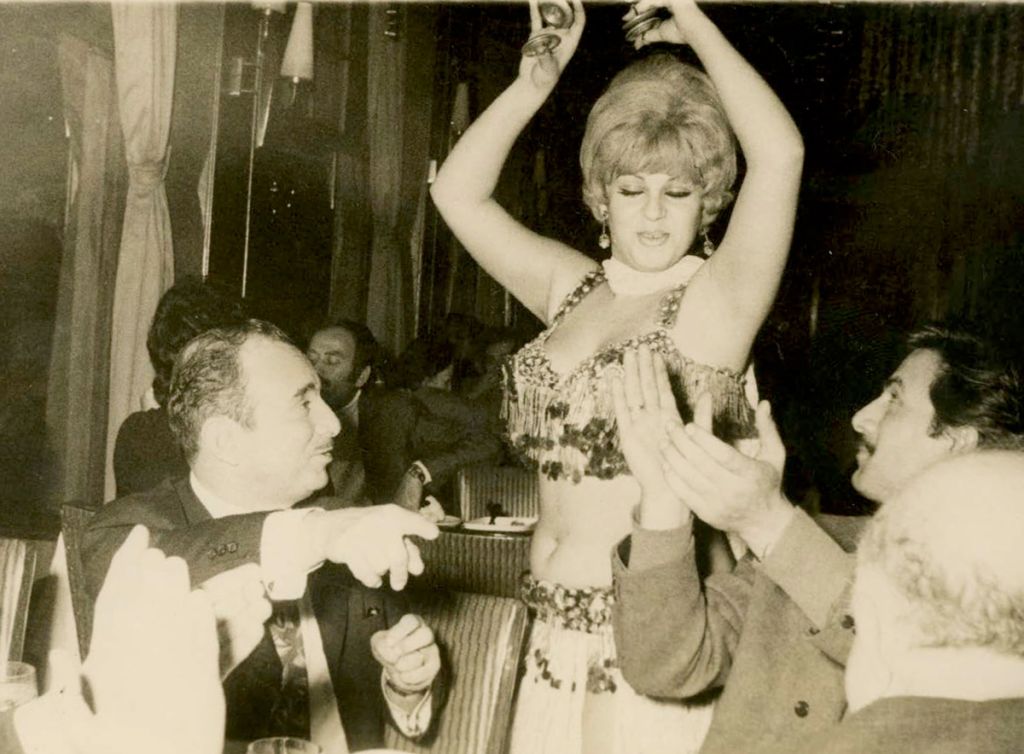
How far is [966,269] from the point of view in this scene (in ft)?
24.7

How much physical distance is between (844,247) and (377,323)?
3.87 metres

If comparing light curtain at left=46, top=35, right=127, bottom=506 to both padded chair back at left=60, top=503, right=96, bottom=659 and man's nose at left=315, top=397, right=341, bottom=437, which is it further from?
man's nose at left=315, top=397, right=341, bottom=437

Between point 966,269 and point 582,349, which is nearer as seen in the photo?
point 582,349

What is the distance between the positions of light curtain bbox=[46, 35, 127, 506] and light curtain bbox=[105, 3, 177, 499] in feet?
0.26

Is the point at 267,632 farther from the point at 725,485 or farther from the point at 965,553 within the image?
the point at 965,553

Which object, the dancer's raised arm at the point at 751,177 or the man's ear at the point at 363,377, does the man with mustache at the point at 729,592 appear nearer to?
the dancer's raised arm at the point at 751,177

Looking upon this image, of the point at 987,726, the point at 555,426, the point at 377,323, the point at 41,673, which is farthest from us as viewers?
the point at 377,323

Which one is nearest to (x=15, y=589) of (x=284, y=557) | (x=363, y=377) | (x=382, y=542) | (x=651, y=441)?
(x=284, y=557)

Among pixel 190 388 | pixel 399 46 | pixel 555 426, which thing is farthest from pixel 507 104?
pixel 399 46

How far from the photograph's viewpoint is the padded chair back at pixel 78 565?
2.13 meters

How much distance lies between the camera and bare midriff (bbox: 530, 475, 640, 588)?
6.43 ft

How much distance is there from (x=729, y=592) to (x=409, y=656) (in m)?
0.55

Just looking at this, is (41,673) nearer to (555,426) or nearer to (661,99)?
(555,426)

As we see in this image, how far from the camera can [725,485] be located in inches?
53.8
